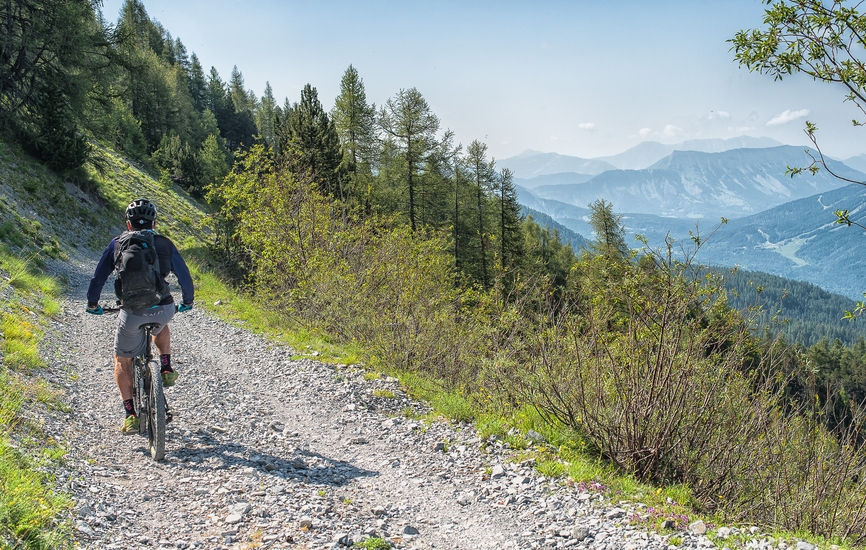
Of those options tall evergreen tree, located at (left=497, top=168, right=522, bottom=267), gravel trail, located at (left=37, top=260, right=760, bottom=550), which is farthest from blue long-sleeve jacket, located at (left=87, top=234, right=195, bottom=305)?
tall evergreen tree, located at (left=497, top=168, right=522, bottom=267)

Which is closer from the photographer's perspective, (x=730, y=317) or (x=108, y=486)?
(x=108, y=486)

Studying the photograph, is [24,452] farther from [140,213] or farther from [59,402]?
[140,213]

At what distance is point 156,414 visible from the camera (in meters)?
5.39

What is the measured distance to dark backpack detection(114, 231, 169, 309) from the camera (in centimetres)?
A: 538

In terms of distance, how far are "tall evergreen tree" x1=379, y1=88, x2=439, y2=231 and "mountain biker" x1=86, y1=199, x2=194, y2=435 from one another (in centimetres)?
2736

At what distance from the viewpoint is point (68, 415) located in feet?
20.7

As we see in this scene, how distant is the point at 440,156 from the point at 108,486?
32.7 meters

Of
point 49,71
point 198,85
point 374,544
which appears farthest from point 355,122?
point 198,85

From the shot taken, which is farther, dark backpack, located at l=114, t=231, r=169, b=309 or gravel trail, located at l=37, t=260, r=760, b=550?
dark backpack, located at l=114, t=231, r=169, b=309

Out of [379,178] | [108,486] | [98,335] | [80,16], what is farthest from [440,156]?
[108,486]

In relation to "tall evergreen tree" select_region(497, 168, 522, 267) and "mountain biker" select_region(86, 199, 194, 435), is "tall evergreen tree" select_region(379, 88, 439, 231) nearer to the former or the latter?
"tall evergreen tree" select_region(497, 168, 522, 267)

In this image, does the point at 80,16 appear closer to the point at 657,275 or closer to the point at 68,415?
the point at 68,415

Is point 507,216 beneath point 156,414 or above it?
above

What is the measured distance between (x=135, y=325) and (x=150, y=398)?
86cm
